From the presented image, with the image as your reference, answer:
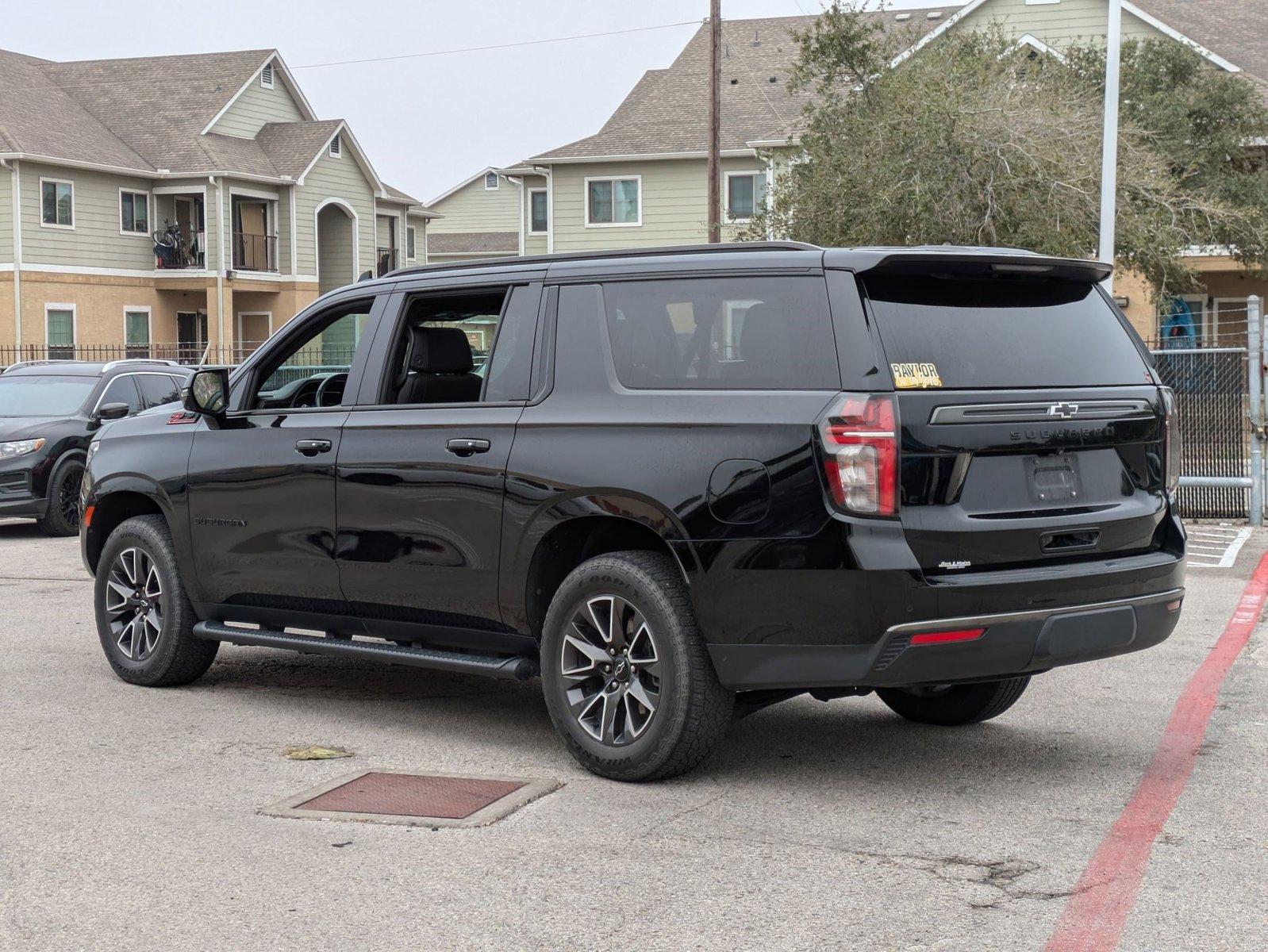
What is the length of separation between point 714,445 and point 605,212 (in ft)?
117

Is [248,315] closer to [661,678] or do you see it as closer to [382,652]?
[382,652]

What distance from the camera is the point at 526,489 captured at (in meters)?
6.34

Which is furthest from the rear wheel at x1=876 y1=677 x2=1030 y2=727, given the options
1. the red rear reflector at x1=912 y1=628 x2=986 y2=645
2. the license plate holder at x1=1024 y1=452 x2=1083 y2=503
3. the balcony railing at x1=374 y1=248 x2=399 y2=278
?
the balcony railing at x1=374 y1=248 x2=399 y2=278

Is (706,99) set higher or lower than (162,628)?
higher

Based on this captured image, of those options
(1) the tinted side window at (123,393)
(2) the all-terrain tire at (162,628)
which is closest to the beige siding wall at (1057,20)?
(1) the tinted side window at (123,393)

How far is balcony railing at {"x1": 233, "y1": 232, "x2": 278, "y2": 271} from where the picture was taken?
1783 inches

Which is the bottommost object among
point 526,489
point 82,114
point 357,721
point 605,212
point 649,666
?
point 357,721

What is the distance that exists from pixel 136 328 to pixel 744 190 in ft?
55.9

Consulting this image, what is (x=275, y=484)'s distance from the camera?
737cm

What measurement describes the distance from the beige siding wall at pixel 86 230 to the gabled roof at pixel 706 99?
37.5ft

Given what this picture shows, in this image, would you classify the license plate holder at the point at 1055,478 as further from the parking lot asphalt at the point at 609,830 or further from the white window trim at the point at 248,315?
the white window trim at the point at 248,315

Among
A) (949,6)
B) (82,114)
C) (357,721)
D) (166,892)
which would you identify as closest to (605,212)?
(949,6)

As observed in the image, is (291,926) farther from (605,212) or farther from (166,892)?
(605,212)

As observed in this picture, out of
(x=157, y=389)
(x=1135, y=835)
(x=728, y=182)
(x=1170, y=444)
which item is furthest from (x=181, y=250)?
(x=1135, y=835)
